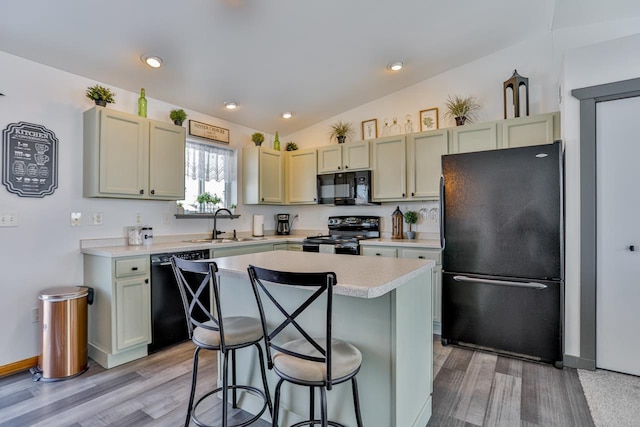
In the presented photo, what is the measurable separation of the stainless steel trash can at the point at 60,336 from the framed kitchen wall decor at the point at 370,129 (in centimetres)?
351

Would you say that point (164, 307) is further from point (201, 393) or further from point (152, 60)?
point (152, 60)

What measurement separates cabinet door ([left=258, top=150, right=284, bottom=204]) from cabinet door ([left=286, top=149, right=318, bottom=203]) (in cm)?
13

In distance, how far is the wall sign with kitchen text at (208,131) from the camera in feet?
12.4

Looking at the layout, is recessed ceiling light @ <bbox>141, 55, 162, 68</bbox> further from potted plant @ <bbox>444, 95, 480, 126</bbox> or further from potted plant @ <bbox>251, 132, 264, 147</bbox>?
potted plant @ <bbox>444, 95, 480, 126</bbox>

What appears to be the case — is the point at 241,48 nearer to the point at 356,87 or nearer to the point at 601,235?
the point at 356,87

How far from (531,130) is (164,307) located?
12.4ft

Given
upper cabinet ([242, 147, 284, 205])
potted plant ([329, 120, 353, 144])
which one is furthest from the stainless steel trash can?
potted plant ([329, 120, 353, 144])

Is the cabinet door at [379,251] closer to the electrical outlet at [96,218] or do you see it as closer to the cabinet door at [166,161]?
the cabinet door at [166,161]

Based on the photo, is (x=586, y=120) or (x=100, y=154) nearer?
(x=586, y=120)

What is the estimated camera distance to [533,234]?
257cm

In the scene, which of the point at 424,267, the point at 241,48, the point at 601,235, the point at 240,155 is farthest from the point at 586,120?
the point at 240,155

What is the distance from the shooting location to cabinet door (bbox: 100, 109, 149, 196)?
2781mm

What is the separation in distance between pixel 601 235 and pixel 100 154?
4.14 m

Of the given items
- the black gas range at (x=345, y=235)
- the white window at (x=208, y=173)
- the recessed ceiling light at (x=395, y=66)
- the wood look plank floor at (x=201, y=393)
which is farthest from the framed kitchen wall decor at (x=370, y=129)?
the wood look plank floor at (x=201, y=393)
